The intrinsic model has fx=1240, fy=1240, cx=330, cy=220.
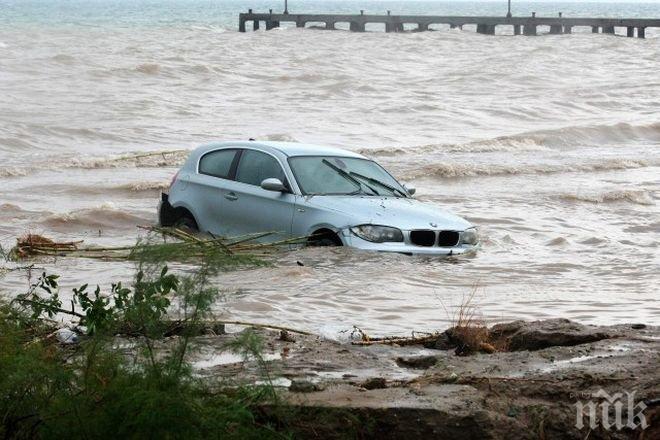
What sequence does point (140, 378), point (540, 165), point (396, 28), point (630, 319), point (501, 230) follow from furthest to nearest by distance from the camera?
point (396, 28) → point (540, 165) → point (501, 230) → point (630, 319) → point (140, 378)

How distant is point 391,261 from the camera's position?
12.0 meters

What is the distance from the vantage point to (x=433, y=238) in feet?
40.5

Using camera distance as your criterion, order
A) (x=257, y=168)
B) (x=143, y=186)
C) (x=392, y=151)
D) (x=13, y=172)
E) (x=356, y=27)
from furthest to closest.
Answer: (x=356, y=27)
(x=392, y=151)
(x=13, y=172)
(x=143, y=186)
(x=257, y=168)

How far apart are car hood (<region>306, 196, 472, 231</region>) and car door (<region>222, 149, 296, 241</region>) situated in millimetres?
344

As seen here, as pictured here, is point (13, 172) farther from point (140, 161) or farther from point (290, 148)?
point (290, 148)

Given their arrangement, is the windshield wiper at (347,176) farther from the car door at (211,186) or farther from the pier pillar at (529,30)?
the pier pillar at (529,30)

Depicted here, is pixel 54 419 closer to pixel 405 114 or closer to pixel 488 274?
pixel 488 274

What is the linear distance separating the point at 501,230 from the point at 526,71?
37696 mm

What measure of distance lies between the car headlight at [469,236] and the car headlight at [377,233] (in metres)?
0.84

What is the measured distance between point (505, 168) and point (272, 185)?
506 inches

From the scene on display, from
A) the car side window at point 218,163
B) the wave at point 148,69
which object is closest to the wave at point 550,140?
the car side window at point 218,163

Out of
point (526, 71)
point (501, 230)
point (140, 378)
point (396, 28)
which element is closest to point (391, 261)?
point (501, 230)

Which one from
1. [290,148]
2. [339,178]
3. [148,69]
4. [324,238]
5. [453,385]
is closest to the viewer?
[453,385]

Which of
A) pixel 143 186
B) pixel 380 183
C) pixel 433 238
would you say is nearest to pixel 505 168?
pixel 143 186
